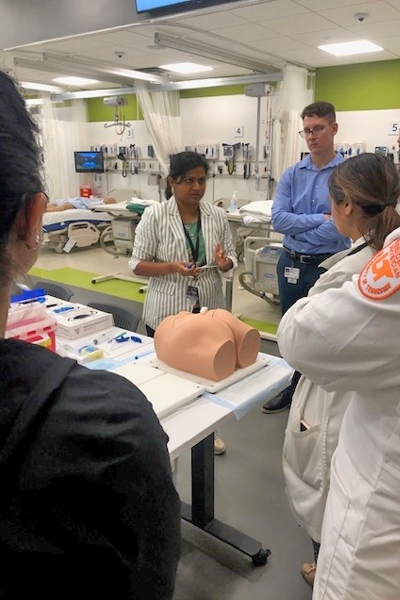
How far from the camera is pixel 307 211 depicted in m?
3.02

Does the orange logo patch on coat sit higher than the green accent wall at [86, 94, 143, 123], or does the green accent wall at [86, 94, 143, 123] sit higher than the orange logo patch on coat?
the green accent wall at [86, 94, 143, 123]

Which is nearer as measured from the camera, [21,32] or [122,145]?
[21,32]

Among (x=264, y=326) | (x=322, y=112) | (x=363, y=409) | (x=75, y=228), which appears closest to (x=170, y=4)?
(x=322, y=112)

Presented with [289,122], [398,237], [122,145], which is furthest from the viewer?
[122,145]

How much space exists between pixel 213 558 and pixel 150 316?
1.17m

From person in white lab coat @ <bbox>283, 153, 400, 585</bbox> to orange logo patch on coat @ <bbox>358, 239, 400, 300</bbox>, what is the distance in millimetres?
471

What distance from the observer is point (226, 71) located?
7.19 m

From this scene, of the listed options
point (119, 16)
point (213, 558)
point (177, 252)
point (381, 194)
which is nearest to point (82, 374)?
point (381, 194)

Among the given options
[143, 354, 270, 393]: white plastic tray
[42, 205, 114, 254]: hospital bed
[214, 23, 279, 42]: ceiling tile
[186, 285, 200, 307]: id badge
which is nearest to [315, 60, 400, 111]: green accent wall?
[214, 23, 279, 42]: ceiling tile

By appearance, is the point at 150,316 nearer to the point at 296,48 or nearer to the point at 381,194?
the point at 381,194

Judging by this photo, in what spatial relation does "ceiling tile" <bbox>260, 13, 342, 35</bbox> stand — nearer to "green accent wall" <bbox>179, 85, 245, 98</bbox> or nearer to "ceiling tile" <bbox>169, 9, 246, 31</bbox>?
"ceiling tile" <bbox>169, 9, 246, 31</bbox>

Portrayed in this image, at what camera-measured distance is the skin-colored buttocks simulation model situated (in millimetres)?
1742

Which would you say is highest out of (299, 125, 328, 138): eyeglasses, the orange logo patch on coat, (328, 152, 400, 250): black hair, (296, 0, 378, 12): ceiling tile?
(296, 0, 378, 12): ceiling tile

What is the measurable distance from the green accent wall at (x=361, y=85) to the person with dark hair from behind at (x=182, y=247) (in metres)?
4.87
